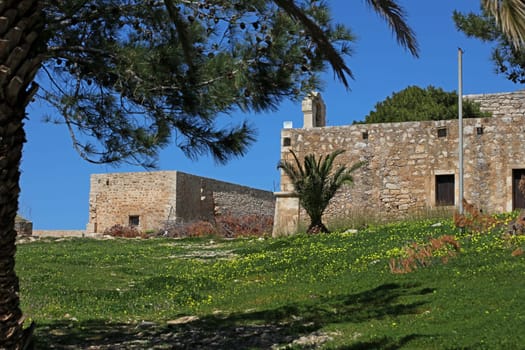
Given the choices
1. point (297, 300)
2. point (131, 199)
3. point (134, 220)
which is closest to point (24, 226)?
point (131, 199)

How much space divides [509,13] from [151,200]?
26424mm

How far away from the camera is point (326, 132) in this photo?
23.3 meters

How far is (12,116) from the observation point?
401 centimetres

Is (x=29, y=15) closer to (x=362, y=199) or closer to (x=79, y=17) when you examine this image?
(x=79, y=17)

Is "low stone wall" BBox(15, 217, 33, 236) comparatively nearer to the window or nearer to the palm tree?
the window

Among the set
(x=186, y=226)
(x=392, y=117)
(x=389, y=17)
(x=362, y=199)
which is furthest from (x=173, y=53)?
(x=392, y=117)

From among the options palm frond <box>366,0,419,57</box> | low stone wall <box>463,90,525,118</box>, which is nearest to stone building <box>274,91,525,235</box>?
low stone wall <box>463,90,525,118</box>

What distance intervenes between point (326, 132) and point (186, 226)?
6.48m

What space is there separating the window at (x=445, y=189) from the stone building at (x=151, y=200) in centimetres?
1171

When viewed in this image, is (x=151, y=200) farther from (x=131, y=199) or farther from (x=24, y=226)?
(x=24, y=226)

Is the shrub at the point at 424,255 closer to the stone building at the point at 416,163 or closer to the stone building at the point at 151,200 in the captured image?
the stone building at the point at 416,163

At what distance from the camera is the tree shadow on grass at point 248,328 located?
637 cm

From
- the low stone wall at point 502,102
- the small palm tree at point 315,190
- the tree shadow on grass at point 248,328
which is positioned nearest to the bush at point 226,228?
the small palm tree at point 315,190

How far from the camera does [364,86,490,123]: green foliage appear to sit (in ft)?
99.3
